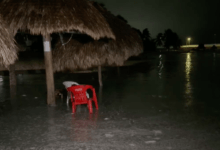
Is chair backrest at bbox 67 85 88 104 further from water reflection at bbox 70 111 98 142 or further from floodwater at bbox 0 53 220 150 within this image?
water reflection at bbox 70 111 98 142

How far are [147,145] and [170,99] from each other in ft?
14.4

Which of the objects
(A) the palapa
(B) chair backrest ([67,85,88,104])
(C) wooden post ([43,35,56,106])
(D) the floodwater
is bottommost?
(D) the floodwater

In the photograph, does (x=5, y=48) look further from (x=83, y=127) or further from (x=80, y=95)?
(x=83, y=127)

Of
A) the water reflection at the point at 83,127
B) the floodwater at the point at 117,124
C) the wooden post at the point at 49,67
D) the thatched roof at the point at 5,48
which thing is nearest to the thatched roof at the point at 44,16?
the wooden post at the point at 49,67

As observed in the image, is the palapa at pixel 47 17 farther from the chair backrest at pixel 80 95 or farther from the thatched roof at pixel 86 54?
the thatched roof at pixel 86 54

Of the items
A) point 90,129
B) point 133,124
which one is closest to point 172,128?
point 133,124

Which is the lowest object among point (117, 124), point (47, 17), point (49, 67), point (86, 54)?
point (117, 124)

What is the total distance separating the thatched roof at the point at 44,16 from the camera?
270 inches

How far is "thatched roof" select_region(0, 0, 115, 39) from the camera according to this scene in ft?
22.5

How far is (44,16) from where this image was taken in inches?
273

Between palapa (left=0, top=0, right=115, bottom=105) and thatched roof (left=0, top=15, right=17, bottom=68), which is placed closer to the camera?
thatched roof (left=0, top=15, right=17, bottom=68)

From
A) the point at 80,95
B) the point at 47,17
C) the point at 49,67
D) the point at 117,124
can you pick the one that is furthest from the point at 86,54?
the point at 117,124

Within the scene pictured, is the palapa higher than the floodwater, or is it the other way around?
the palapa

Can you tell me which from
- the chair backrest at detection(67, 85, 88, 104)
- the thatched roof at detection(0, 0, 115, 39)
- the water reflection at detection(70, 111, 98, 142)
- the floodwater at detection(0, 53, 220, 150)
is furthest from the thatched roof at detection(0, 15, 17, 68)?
the water reflection at detection(70, 111, 98, 142)
